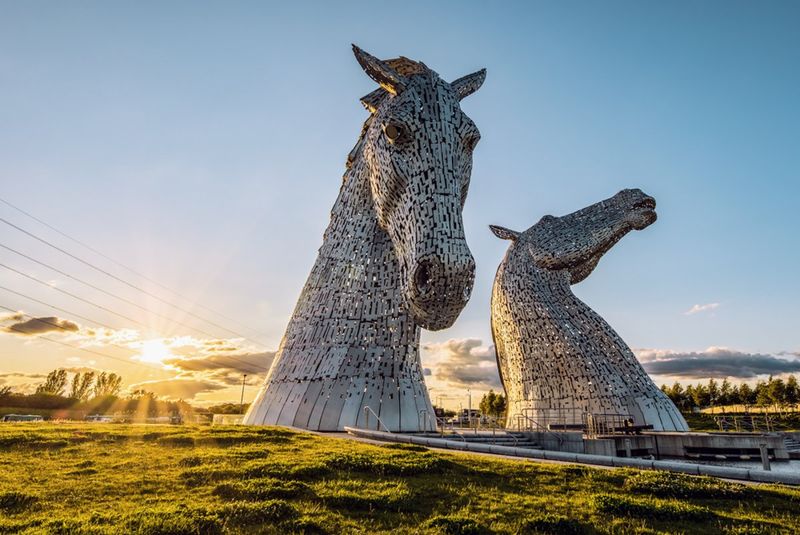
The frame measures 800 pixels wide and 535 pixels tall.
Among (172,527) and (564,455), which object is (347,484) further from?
(564,455)

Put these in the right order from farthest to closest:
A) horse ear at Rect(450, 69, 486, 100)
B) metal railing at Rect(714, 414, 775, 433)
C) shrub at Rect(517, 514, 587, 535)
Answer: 1. metal railing at Rect(714, 414, 775, 433)
2. horse ear at Rect(450, 69, 486, 100)
3. shrub at Rect(517, 514, 587, 535)

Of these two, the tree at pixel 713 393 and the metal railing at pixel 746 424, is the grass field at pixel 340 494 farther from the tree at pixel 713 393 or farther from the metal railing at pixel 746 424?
the tree at pixel 713 393

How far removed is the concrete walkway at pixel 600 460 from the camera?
21.8 feet

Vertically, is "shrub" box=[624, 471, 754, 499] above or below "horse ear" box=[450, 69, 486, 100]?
below

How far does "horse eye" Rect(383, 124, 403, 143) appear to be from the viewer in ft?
24.2

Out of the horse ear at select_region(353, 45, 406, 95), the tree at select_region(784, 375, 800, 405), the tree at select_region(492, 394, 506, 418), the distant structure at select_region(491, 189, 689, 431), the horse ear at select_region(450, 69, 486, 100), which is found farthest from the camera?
the tree at select_region(492, 394, 506, 418)

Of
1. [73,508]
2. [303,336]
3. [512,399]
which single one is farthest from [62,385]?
[73,508]

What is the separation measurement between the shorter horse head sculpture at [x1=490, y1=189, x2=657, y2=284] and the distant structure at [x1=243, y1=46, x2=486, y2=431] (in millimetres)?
11343

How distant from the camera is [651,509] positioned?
14.5 ft

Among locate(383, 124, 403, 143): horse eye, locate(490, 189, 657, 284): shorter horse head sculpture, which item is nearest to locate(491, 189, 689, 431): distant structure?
locate(490, 189, 657, 284): shorter horse head sculpture

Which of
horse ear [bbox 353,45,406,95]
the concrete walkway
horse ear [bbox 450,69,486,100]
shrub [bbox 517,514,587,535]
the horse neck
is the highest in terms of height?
horse ear [bbox 450,69,486,100]

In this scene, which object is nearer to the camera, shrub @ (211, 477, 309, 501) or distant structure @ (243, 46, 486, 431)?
Answer: shrub @ (211, 477, 309, 501)

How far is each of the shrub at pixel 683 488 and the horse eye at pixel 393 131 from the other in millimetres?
5326

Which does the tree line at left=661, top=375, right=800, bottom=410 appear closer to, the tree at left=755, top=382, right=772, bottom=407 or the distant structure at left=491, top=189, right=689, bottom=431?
the tree at left=755, top=382, right=772, bottom=407
